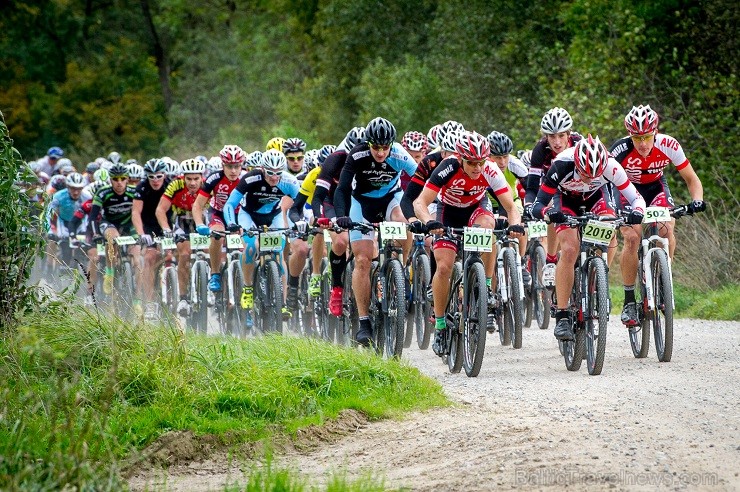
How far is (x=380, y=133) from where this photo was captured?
38.7 feet

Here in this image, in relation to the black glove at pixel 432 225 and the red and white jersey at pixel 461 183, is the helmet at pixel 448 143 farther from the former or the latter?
the black glove at pixel 432 225

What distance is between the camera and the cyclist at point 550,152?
13.1 metres

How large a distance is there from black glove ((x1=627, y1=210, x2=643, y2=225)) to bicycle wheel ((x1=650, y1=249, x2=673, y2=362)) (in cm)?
50

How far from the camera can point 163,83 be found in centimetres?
5972

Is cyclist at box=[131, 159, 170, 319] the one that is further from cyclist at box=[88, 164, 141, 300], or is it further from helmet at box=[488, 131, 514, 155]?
helmet at box=[488, 131, 514, 155]

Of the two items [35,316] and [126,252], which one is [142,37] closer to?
[126,252]

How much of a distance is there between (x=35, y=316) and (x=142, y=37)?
52.3m

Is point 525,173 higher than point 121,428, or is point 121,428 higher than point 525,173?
point 525,173

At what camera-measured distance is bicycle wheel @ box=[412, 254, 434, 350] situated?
1262 centimetres

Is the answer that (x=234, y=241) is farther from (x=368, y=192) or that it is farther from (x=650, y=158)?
(x=650, y=158)

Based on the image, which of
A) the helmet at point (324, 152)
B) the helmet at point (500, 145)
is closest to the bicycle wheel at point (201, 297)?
the helmet at point (324, 152)

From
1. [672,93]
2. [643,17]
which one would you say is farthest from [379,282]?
[643,17]

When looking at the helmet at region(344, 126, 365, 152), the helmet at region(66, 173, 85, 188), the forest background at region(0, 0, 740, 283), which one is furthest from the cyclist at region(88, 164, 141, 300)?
the forest background at region(0, 0, 740, 283)

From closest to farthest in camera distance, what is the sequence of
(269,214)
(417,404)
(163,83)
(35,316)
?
1. (417,404)
2. (35,316)
3. (269,214)
4. (163,83)
